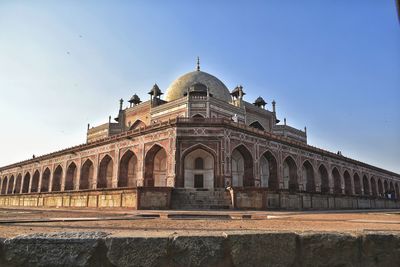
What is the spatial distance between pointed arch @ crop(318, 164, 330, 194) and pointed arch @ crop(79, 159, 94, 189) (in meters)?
22.6

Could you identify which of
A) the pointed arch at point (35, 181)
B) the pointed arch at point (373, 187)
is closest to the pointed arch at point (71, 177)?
the pointed arch at point (35, 181)

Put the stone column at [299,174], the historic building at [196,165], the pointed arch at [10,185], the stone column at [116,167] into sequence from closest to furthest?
the historic building at [196,165] → the stone column at [116,167] → the stone column at [299,174] → the pointed arch at [10,185]

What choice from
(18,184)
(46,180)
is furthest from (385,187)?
(18,184)

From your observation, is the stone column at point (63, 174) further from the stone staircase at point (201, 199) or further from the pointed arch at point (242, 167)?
the stone staircase at point (201, 199)

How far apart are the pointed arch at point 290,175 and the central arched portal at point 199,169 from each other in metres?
7.73

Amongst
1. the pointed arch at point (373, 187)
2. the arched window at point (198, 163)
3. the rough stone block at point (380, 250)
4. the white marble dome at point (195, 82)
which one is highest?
the white marble dome at point (195, 82)

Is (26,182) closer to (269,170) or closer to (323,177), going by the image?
(269,170)

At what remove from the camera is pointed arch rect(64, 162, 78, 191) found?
31.3m

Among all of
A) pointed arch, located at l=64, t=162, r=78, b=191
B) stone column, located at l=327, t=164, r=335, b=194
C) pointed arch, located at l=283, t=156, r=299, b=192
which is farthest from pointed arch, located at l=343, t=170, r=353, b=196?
pointed arch, located at l=64, t=162, r=78, b=191

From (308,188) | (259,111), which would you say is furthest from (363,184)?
(259,111)

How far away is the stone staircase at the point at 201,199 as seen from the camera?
17578mm

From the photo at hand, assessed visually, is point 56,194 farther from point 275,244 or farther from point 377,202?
point 377,202

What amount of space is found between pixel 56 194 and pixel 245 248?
24.9 meters

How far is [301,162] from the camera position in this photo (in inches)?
1145
